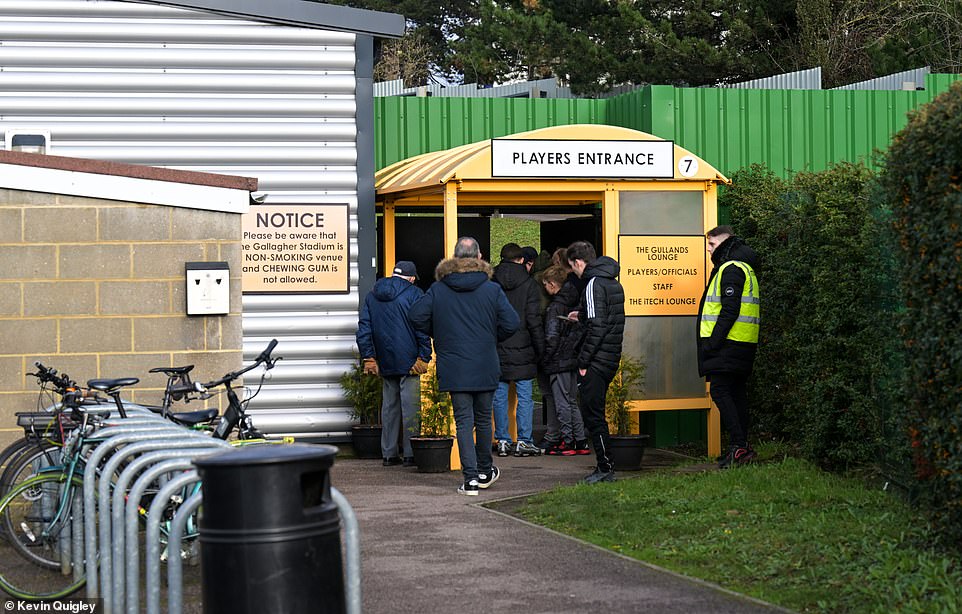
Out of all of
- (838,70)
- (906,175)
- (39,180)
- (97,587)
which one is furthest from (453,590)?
(838,70)

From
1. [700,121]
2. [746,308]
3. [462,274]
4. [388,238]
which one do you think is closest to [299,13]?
[388,238]

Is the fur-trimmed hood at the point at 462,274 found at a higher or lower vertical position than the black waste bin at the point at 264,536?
higher

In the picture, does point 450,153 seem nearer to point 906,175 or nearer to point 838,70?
point 906,175

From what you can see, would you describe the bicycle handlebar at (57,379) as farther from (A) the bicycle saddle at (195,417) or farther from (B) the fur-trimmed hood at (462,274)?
(B) the fur-trimmed hood at (462,274)

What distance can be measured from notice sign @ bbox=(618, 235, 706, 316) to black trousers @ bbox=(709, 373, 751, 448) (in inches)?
61.2

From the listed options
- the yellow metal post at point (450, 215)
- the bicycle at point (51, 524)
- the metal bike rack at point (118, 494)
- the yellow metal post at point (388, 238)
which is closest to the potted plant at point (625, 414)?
the yellow metal post at point (450, 215)

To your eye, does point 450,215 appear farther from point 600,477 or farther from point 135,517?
point 135,517

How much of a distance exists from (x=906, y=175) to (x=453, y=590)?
320 cm

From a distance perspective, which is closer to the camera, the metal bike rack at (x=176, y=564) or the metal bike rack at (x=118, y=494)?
the metal bike rack at (x=176, y=564)

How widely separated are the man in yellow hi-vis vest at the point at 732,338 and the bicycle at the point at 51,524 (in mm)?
4826

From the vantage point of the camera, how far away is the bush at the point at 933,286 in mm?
6750

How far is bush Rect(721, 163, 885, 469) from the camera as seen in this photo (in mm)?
9758

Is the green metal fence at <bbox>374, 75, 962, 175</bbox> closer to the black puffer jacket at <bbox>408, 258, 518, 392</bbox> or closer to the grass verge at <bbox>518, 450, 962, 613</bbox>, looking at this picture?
the black puffer jacket at <bbox>408, 258, 518, 392</bbox>

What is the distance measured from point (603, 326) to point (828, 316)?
1682mm
